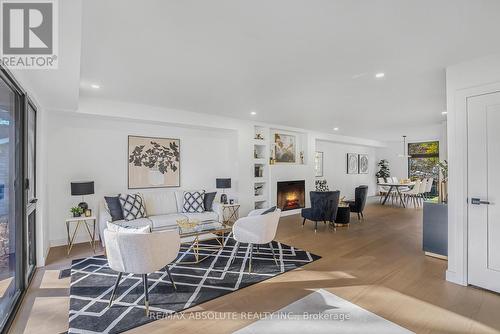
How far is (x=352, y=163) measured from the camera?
10664 millimetres

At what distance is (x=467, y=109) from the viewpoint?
2998 millimetres

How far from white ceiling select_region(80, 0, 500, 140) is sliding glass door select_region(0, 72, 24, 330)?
0.84m

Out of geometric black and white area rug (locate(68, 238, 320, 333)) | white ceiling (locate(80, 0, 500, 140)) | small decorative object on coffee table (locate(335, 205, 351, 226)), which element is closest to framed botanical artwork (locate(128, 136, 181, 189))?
white ceiling (locate(80, 0, 500, 140))

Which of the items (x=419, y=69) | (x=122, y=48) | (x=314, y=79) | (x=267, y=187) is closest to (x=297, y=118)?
(x=267, y=187)

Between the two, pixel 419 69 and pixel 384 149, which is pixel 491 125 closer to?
pixel 419 69

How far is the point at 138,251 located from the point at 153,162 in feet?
10.8

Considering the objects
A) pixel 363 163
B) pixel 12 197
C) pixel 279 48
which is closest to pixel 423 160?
pixel 363 163

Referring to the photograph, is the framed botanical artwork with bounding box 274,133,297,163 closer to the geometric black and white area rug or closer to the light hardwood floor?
the light hardwood floor

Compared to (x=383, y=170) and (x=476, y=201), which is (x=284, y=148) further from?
(x=383, y=170)

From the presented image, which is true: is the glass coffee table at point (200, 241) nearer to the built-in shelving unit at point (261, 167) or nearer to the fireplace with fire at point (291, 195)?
the built-in shelving unit at point (261, 167)

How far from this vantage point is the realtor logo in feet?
5.57

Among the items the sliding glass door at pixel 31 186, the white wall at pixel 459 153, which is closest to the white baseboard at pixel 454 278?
the white wall at pixel 459 153

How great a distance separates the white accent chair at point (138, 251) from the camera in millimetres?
2469

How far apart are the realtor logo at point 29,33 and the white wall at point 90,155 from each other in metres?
2.42
